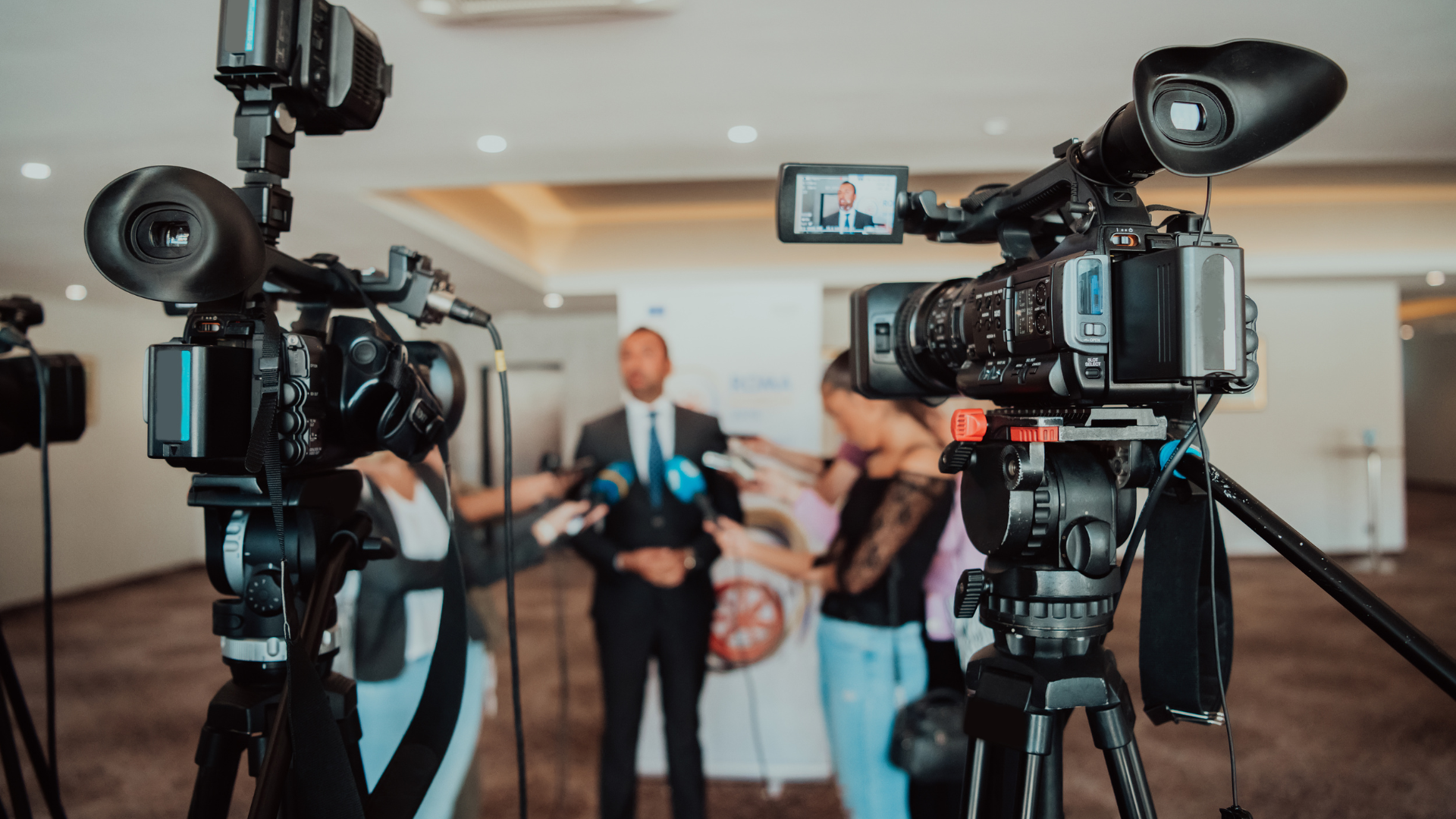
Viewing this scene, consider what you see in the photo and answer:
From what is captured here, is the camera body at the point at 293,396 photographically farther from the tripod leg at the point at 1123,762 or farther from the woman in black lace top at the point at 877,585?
the woman in black lace top at the point at 877,585

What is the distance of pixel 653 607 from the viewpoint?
81.0 inches

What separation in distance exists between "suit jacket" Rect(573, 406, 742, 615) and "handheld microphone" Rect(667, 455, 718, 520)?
1 centimetres

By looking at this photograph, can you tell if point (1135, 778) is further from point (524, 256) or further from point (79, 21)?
point (524, 256)

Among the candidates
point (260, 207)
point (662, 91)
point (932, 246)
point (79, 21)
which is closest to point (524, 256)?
point (932, 246)

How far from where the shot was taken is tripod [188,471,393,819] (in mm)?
835

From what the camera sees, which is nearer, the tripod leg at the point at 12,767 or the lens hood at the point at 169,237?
the lens hood at the point at 169,237

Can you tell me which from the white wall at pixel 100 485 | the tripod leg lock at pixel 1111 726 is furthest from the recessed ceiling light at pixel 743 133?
the white wall at pixel 100 485

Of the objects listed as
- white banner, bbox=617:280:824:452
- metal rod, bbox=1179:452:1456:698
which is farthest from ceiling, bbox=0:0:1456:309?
metal rod, bbox=1179:452:1456:698

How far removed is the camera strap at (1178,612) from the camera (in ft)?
2.84

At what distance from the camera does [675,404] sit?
89.3 inches

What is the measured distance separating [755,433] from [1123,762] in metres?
2.52

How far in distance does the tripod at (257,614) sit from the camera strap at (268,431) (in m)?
0.10

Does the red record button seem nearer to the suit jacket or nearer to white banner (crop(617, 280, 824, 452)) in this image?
the suit jacket

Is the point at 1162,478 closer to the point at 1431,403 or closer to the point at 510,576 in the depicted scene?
the point at 510,576
